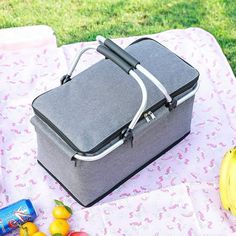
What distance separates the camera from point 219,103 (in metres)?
2.68

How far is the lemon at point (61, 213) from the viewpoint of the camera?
2.23 metres

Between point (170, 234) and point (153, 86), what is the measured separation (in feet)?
1.79

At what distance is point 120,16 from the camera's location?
338cm

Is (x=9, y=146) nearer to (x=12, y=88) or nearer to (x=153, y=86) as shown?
(x=12, y=88)

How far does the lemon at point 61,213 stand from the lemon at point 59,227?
2 cm

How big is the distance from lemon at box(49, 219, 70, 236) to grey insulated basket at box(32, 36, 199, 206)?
0.13 metres

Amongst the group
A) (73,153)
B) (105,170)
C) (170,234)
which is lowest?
(170,234)

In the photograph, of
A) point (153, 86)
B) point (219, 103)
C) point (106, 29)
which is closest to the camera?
point (153, 86)

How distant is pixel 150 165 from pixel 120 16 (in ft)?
3.95

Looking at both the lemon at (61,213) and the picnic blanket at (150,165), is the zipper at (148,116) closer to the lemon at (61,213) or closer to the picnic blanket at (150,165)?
the picnic blanket at (150,165)

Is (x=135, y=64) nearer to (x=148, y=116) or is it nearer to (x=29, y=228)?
(x=148, y=116)

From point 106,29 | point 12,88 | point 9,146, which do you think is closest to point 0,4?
point 106,29

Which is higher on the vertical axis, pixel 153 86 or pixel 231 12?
pixel 153 86

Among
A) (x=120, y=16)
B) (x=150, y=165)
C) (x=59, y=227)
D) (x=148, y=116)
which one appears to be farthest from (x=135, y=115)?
(x=120, y=16)
